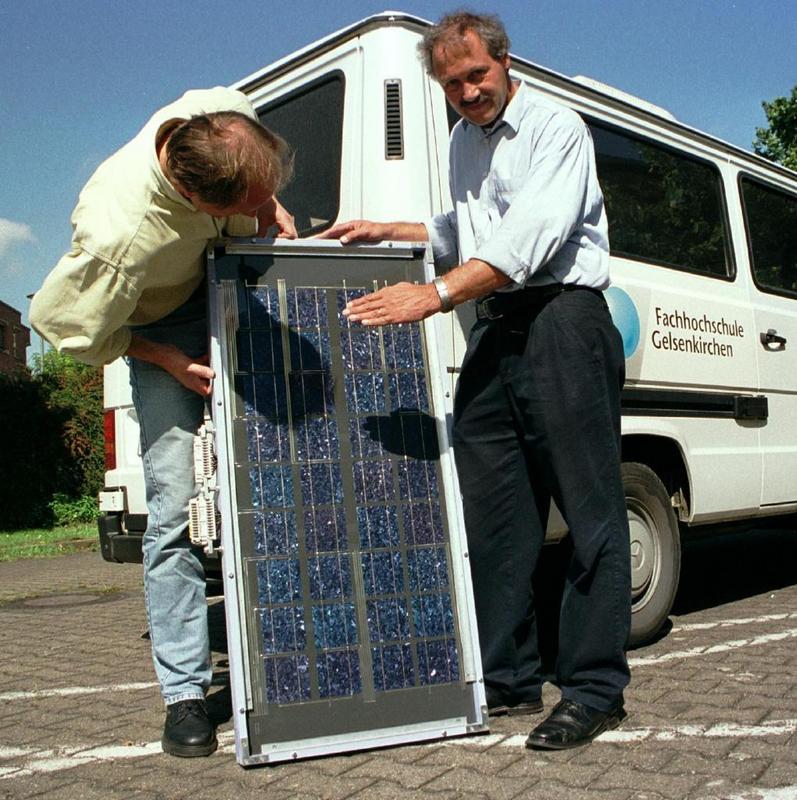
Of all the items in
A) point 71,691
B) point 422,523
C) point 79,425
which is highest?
point 79,425

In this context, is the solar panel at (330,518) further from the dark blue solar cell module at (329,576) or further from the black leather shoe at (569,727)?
the black leather shoe at (569,727)

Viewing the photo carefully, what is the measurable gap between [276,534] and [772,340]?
3.33 m

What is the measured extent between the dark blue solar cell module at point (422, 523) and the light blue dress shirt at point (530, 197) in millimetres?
743

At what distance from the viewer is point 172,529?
10.8ft

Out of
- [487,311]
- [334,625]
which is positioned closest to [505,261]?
[487,311]

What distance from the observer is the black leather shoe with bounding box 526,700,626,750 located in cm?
306

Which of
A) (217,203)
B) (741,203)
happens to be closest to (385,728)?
(217,203)

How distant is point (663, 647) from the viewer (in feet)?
15.0

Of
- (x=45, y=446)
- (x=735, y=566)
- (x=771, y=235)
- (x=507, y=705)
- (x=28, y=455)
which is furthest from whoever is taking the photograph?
(x=45, y=446)

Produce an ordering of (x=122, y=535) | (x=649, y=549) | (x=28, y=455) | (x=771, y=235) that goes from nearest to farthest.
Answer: (x=649, y=549) < (x=122, y=535) < (x=771, y=235) < (x=28, y=455)

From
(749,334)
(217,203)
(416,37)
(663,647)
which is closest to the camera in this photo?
(217,203)

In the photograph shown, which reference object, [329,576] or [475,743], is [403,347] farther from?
[475,743]

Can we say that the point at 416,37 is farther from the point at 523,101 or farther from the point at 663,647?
the point at 663,647

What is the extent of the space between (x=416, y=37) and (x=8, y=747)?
2902 mm
